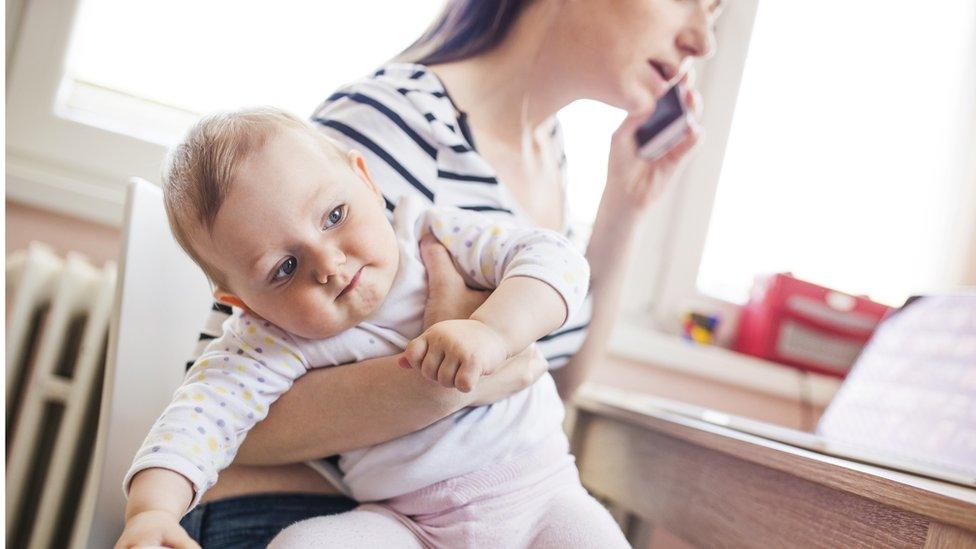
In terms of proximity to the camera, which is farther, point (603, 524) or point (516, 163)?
point (516, 163)

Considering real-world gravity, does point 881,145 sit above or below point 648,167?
above

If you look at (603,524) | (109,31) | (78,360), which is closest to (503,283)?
(603,524)

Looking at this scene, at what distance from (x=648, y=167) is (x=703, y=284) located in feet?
2.86

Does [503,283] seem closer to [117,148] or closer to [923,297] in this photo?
[923,297]

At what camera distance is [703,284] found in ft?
6.66

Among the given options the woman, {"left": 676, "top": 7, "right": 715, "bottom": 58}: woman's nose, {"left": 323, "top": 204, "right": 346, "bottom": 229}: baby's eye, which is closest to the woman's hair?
the woman

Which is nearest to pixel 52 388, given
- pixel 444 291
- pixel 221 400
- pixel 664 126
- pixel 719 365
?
pixel 221 400

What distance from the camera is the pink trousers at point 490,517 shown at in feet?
2.40

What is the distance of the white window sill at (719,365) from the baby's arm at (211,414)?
3.78 feet

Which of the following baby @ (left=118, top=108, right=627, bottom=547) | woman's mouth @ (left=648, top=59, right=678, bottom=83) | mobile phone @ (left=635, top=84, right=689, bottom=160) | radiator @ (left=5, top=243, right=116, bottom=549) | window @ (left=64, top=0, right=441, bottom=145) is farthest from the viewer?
window @ (left=64, top=0, right=441, bottom=145)

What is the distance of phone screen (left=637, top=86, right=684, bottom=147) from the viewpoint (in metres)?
1.22

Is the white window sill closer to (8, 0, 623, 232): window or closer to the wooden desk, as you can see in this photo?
the wooden desk

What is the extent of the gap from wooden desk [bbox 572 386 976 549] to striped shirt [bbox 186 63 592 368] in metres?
0.22

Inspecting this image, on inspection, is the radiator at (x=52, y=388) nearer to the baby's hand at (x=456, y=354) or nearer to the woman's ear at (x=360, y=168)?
the woman's ear at (x=360, y=168)
